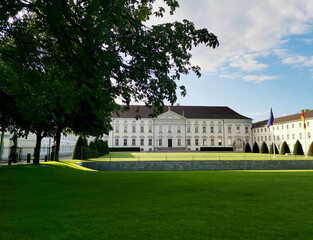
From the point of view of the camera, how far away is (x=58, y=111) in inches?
704

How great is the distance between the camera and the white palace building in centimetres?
7450

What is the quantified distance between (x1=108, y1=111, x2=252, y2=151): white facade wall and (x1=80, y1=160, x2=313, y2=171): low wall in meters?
48.4

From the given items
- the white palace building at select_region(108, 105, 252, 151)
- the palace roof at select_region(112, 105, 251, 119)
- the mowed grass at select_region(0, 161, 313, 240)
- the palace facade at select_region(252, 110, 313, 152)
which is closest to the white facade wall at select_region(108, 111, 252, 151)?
the white palace building at select_region(108, 105, 252, 151)

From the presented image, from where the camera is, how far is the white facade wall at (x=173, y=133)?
74562 millimetres

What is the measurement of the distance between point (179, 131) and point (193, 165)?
5005cm

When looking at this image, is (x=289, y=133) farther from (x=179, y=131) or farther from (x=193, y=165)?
(x=193, y=165)

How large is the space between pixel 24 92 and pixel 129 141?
63626mm

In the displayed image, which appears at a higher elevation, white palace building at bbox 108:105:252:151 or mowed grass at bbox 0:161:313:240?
white palace building at bbox 108:105:252:151

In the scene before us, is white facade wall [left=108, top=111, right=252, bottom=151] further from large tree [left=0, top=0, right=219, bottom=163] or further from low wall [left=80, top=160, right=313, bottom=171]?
large tree [left=0, top=0, right=219, bottom=163]

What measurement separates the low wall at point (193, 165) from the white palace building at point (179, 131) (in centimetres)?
4758

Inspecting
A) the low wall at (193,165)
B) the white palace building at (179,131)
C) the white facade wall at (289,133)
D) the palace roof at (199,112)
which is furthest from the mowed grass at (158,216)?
the palace roof at (199,112)

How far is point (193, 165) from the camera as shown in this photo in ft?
82.2

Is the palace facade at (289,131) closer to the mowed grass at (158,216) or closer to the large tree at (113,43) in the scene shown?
Result: the large tree at (113,43)

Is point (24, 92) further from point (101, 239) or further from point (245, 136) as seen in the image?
point (245, 136)
